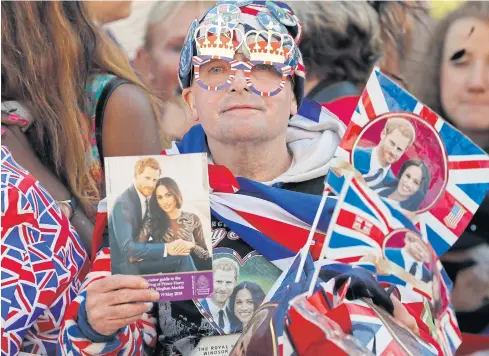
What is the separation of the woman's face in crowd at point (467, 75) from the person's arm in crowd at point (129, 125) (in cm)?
97

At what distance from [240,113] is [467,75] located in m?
0.79

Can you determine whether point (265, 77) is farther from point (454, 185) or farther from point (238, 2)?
point (454, 185)

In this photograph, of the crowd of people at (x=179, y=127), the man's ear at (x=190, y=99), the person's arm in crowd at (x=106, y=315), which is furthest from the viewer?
the man's ear at (x=190, y=99)

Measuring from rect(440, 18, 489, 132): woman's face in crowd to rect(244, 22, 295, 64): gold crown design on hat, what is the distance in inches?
23.8

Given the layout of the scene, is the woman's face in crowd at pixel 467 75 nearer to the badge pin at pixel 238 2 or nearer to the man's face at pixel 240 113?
the man's face at pixel 240 113

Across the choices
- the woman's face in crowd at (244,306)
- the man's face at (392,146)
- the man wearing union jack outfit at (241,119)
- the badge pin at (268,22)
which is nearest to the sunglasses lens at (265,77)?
the man wearing union jack outfit at (241,119)

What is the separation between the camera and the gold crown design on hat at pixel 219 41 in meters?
2.37

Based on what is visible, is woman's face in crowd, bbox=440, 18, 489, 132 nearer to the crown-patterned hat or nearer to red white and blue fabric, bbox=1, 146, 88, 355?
the crown-patterned hat

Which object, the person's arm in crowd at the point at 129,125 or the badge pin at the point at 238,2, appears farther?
the person's arm in crowd at the point at 129,125

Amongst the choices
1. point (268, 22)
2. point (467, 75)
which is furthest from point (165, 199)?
point (467, 75)

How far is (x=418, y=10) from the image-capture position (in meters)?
2.69

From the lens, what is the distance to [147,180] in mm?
2291

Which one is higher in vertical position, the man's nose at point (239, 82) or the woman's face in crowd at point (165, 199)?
the man's nose at point (239, 82)

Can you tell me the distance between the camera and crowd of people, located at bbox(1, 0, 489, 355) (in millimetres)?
2379
